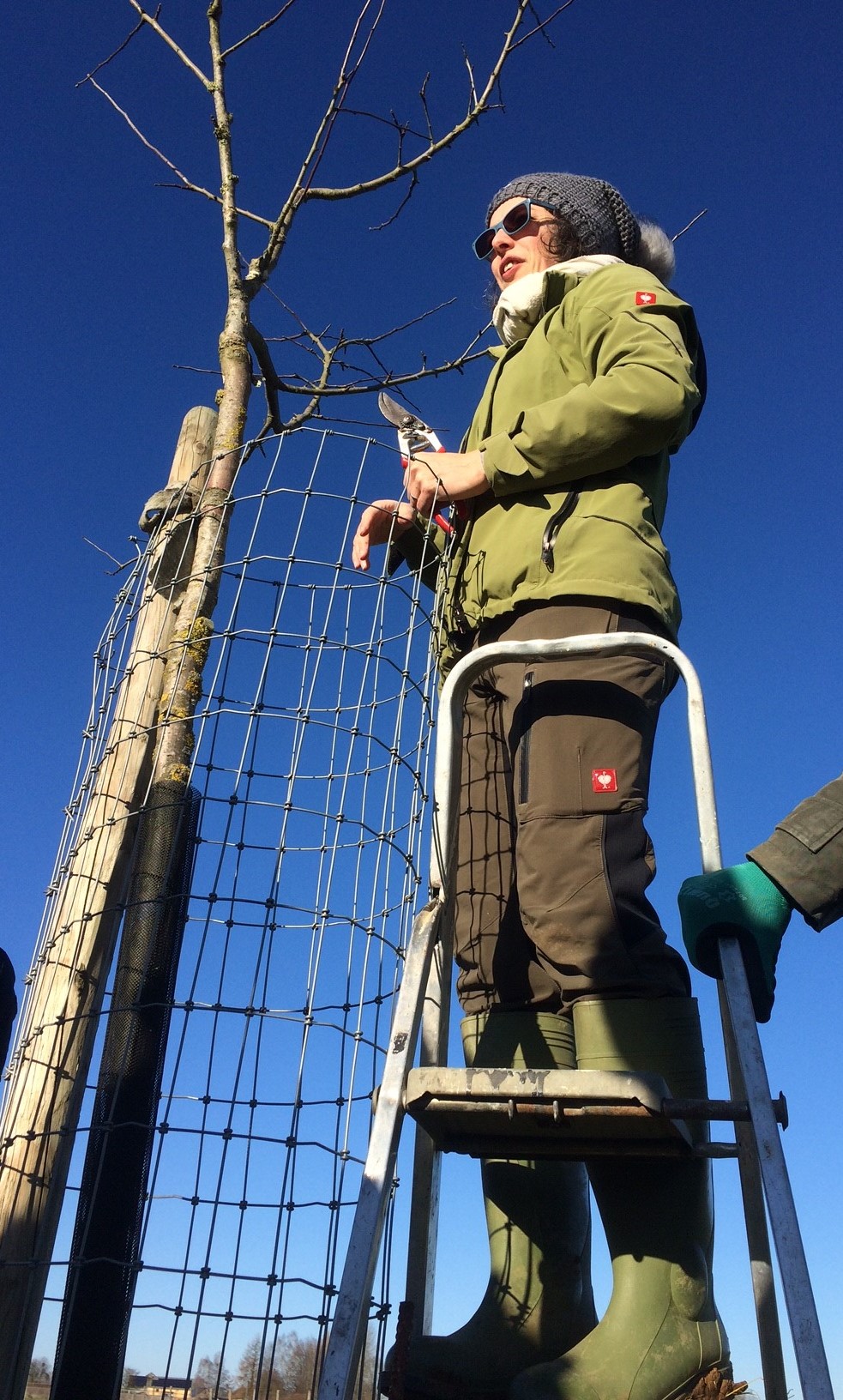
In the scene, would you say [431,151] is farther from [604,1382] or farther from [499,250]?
[604,1382]

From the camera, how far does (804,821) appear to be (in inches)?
71.0

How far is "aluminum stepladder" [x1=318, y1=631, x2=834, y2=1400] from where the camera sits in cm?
142

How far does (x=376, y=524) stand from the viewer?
291cm

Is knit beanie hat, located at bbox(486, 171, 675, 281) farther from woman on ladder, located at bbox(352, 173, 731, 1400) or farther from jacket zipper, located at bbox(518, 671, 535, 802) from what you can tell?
jacket zipper, located at bbox(518, 671, 535, 802)

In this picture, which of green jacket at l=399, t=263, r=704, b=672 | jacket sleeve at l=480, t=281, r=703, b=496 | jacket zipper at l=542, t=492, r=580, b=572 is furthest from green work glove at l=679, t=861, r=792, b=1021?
jacket sleeve at l=480, t=281, r=703, b=496

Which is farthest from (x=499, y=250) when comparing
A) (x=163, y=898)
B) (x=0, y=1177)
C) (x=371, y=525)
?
(x=0, y=1177)

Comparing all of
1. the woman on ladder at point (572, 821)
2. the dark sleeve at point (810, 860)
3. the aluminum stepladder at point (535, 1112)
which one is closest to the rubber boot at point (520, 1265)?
the woman on ladder at point (572, 821)

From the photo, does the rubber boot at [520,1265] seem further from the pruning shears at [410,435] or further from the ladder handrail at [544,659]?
the pruning shears at [410,435]

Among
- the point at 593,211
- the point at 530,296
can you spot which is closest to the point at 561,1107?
the point at 530,296

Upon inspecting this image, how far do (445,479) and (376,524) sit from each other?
0.44 metres

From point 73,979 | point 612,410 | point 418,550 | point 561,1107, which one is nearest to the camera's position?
point 561,1107

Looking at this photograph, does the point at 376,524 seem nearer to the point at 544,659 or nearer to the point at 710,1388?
the point at 544,659

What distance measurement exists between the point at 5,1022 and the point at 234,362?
220cm

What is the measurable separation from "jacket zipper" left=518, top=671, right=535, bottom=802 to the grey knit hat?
1.43 meters
